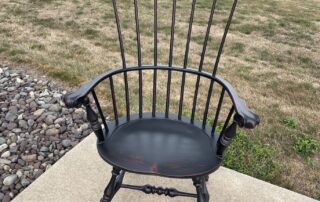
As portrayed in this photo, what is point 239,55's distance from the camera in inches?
185

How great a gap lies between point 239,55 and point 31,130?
3.04 metres

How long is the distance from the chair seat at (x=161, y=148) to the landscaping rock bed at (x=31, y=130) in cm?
96

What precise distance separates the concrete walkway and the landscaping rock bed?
7.4 inches

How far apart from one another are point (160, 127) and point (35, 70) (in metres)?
2.46

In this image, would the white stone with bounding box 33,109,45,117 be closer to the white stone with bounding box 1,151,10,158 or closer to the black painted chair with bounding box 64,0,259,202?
the white stone with bounding box 1,151,10,158

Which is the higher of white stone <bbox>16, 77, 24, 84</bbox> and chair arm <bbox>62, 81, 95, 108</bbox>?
chair arm <bbox>62, 81, 95, 108</bbox>

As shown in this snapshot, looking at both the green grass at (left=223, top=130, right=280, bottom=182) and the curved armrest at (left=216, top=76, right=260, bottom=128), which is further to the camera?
the green grass at (left=223, top=130, right=280, bottom=182)

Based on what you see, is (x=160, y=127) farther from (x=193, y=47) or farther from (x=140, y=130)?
(x=193, y=47)

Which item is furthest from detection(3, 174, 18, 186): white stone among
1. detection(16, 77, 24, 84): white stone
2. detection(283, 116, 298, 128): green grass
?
detection(283, 116, 298, 128): green grass

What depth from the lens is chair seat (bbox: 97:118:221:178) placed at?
1.58 m

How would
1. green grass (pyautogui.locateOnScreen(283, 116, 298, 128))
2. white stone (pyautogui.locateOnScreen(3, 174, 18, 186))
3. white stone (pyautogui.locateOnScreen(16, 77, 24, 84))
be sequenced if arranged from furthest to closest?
white stone (pyautogui.locateOnScreen(16, 77, 24, 84)) → green grass (pyautogui.locateOnScreen(283, 116, 298, 128)) → white stone (pyautogui.locateOnScreen(3, 174, 18, 186))

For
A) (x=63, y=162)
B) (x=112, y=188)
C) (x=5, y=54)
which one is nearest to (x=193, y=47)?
(x=5, y=54)

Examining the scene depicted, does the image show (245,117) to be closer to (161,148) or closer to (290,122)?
(161,148)

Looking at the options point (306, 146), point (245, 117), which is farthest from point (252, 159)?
point (245, 117)
